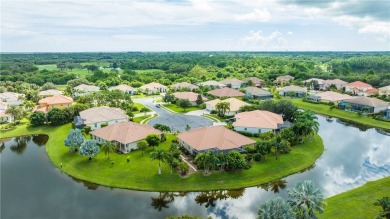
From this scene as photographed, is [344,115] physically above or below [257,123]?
below

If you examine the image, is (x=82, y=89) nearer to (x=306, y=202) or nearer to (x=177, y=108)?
(x=177, y=108)

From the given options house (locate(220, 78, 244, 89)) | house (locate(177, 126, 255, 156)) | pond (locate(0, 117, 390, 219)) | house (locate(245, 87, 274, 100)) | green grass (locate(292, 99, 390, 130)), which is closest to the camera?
pond (locate(0, 117, 390, 219))

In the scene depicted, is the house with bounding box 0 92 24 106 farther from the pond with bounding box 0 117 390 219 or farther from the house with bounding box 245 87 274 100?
the house with bounding box 245 87 274 100

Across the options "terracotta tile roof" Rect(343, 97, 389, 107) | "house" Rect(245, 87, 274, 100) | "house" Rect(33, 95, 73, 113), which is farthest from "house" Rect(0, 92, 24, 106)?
"terracotta tile roof" Rect(343, 97, 389, 107)

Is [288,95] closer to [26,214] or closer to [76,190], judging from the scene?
[76,190]

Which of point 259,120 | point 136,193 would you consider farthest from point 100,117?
point 259,120
